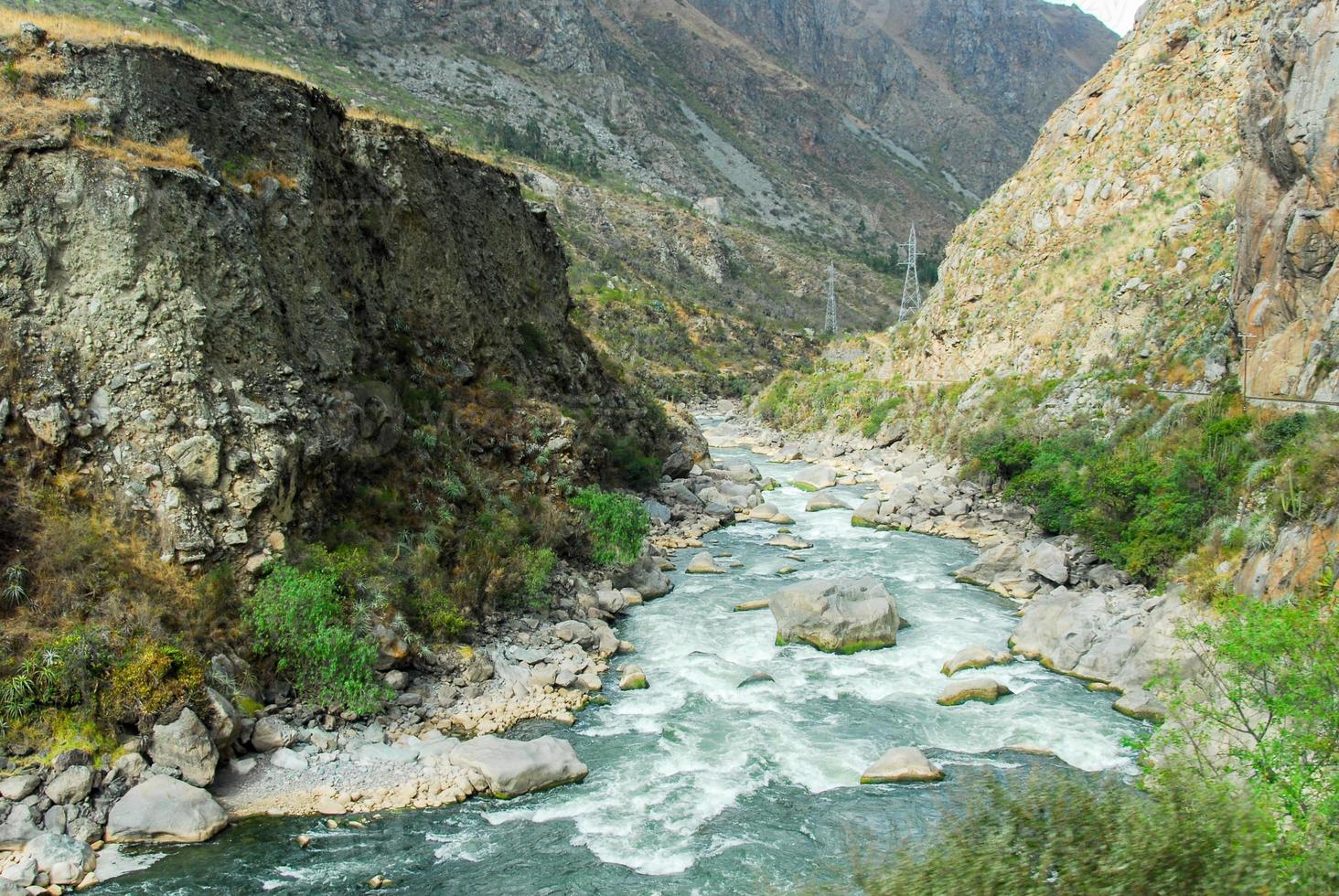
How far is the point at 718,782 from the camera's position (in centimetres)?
1266

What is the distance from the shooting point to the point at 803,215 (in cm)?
15300

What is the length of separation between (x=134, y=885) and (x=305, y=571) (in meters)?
5.85

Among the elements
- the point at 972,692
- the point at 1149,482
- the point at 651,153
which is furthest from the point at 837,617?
the point at 651,153

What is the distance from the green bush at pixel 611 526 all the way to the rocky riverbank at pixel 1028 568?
11.7ft

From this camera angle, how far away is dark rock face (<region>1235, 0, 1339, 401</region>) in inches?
770

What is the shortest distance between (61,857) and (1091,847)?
35.8ft

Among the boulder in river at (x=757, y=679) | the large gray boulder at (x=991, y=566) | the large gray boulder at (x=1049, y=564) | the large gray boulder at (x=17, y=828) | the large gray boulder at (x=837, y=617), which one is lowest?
the large gray boulder at (x=17, y=828)

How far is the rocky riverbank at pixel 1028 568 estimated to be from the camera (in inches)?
621

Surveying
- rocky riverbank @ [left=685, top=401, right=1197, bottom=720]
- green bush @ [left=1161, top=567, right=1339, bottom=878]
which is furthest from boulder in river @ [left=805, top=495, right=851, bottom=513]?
A: green bush @ [left=1161, top=567, right=1339, bottom=878]

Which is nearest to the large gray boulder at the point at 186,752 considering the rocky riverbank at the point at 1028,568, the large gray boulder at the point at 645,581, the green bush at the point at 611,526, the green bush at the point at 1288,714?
the large gray boulder at the point at 645,581

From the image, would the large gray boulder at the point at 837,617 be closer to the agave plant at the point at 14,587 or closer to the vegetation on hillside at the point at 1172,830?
the vegetation on hillside at the point at 1172,830

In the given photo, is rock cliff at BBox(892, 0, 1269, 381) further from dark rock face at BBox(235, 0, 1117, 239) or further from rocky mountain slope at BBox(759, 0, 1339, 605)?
dark rock face at BBox(235, 0, 1117, 239)

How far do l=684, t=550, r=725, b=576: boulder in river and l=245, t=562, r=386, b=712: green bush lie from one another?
433 inches

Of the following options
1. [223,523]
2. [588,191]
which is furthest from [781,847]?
[588,191]
